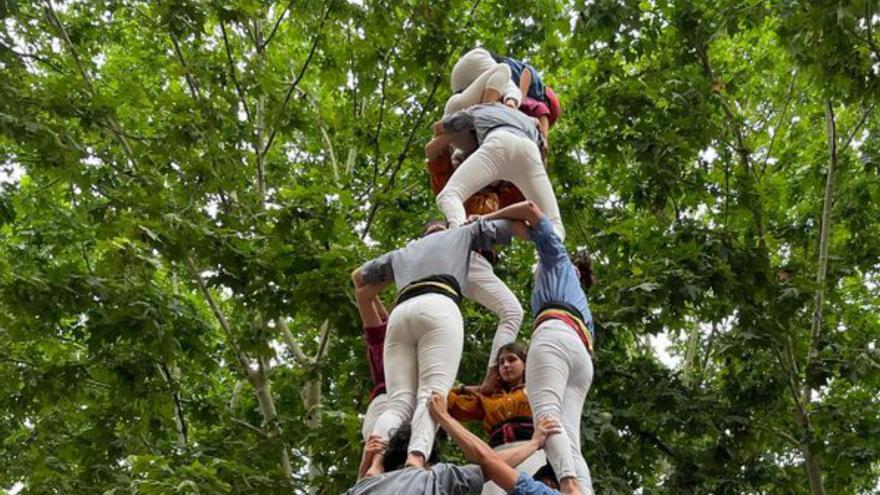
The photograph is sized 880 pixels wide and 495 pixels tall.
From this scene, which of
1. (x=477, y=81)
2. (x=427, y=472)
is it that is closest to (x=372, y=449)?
(x=427, y=472)

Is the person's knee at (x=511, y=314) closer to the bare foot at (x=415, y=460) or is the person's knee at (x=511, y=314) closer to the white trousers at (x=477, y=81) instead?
the white trousers at (x=477, y=81)

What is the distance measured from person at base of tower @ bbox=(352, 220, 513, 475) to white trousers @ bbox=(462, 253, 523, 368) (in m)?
0.77

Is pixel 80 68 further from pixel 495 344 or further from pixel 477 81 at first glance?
pixel 495 344

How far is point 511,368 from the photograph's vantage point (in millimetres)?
4574

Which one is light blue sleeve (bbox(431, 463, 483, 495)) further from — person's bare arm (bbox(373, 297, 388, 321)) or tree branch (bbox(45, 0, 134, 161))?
tree branch (bbox(45, 0, 134, 161))

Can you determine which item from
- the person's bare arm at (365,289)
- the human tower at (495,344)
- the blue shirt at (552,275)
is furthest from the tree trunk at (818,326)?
the person's bare arm at (365,289)

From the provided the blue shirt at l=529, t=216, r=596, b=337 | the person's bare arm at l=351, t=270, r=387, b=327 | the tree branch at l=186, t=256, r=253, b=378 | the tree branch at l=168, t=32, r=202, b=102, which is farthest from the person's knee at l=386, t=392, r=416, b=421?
the tree branch at l=168, t=32, r=202, b=102

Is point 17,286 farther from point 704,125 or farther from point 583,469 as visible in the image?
point 704,125

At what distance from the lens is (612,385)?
799 cm

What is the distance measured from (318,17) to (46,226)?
134 inches

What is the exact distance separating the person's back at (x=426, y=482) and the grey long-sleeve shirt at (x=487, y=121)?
2.34 m

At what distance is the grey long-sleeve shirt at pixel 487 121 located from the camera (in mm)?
5348

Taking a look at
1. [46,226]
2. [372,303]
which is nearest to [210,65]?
[46,226]

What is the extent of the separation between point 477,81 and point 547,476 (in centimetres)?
275
